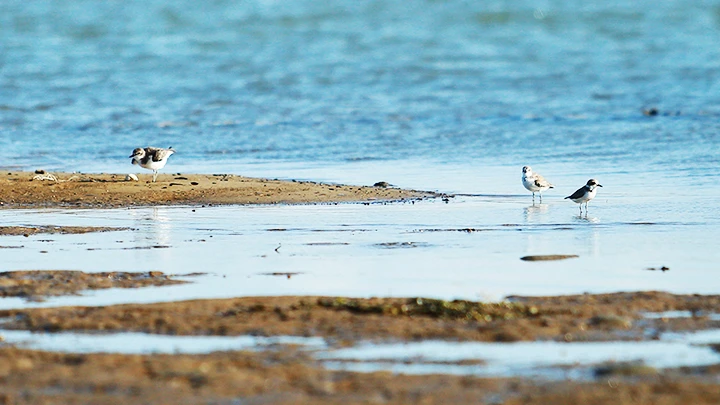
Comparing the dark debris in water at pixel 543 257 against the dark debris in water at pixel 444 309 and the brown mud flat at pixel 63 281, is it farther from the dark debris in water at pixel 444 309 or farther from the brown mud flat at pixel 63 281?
the brown mud flat at pixel 63 281

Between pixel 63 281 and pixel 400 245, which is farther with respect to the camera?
pixel 400 245

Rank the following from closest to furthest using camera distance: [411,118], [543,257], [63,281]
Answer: [63,281] < [543,257] < [411,118]

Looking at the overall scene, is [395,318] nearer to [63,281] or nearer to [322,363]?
[322,363]

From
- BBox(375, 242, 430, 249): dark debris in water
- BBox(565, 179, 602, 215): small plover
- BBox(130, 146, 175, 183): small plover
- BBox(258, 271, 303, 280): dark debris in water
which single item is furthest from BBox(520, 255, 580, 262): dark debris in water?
BBox(130, 146, 175, 183): small plover

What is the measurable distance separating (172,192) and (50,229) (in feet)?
10.2

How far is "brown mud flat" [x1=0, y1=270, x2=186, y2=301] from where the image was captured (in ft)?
28.2

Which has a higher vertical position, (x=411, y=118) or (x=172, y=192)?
(x=411, y=118)

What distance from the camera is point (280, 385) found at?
6.32m

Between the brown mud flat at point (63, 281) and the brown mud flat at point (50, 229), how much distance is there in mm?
2294

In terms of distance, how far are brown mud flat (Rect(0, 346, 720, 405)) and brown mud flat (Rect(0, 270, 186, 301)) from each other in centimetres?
186

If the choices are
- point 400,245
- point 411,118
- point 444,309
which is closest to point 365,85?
point 411,118

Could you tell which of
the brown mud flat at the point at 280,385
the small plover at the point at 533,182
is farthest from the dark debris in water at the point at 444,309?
the small plover at the point at 533,182

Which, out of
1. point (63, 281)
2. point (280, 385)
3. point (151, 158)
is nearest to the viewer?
point (280, 385)

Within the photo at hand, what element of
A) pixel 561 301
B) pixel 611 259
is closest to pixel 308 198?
pixel 611 259
